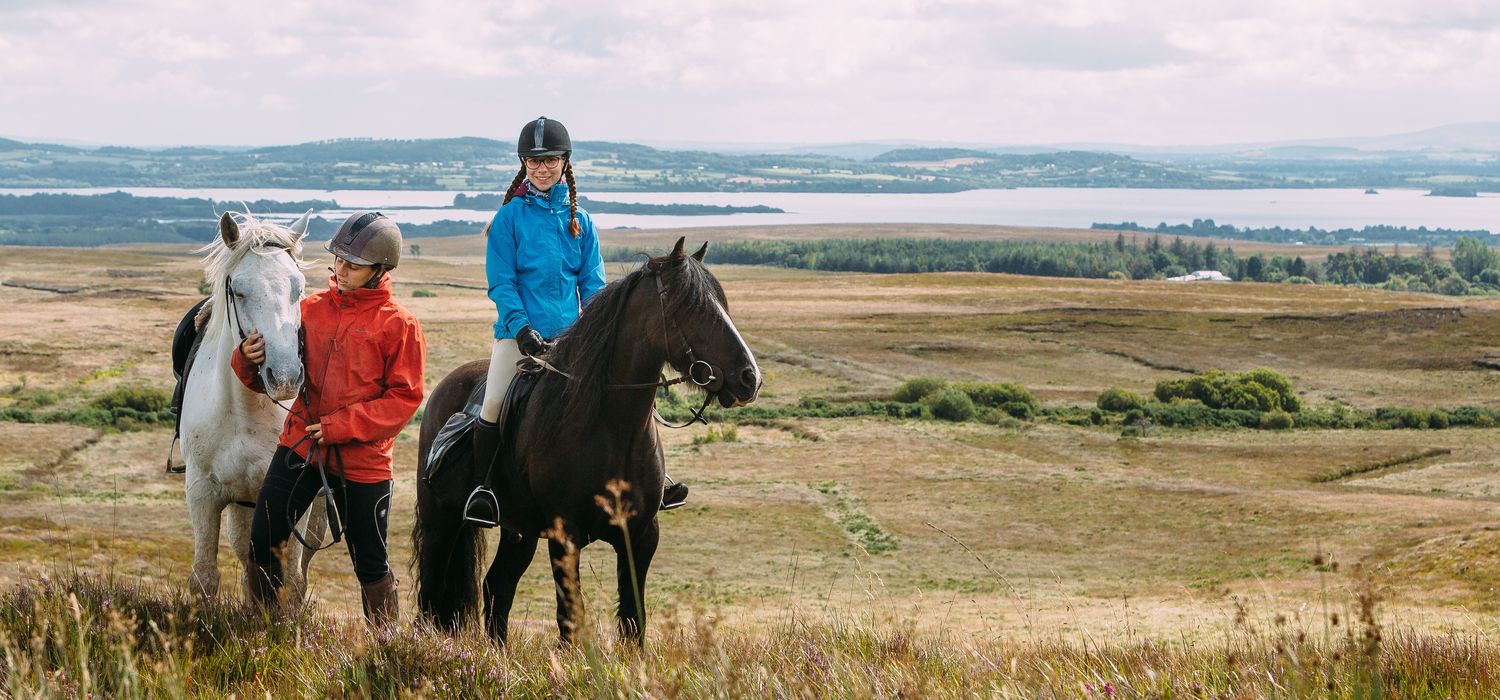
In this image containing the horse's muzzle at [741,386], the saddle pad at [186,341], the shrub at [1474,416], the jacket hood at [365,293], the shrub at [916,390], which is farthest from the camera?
the shrub at [916,390]

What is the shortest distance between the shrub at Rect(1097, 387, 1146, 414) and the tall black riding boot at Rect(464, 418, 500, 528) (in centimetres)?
4784

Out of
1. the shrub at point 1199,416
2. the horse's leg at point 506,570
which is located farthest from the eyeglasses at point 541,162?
the shrub at point 1199,416

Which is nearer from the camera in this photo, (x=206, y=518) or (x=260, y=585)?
(x=260, y=585)

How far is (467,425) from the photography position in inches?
269

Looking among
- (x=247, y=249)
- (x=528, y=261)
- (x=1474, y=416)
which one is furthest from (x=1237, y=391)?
(x=247, y=249)

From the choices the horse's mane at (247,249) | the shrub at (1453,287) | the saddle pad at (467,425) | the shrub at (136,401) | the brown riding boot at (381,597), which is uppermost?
the horse's mane at (247,249)

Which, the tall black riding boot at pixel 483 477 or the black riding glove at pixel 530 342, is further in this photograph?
the tall black riding boot at pixel 483 477

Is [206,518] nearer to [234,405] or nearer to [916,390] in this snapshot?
[234,405]

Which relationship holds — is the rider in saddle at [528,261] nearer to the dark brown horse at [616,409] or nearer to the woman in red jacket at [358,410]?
the dark brown horse at [616,409]

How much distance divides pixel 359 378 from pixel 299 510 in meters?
0.70

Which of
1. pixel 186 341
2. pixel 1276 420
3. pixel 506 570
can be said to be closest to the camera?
pixel 506 570

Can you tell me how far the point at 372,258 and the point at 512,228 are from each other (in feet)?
2.89

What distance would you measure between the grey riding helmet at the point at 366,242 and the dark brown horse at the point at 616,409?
0.97m

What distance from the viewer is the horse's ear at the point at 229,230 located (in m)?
6.39
